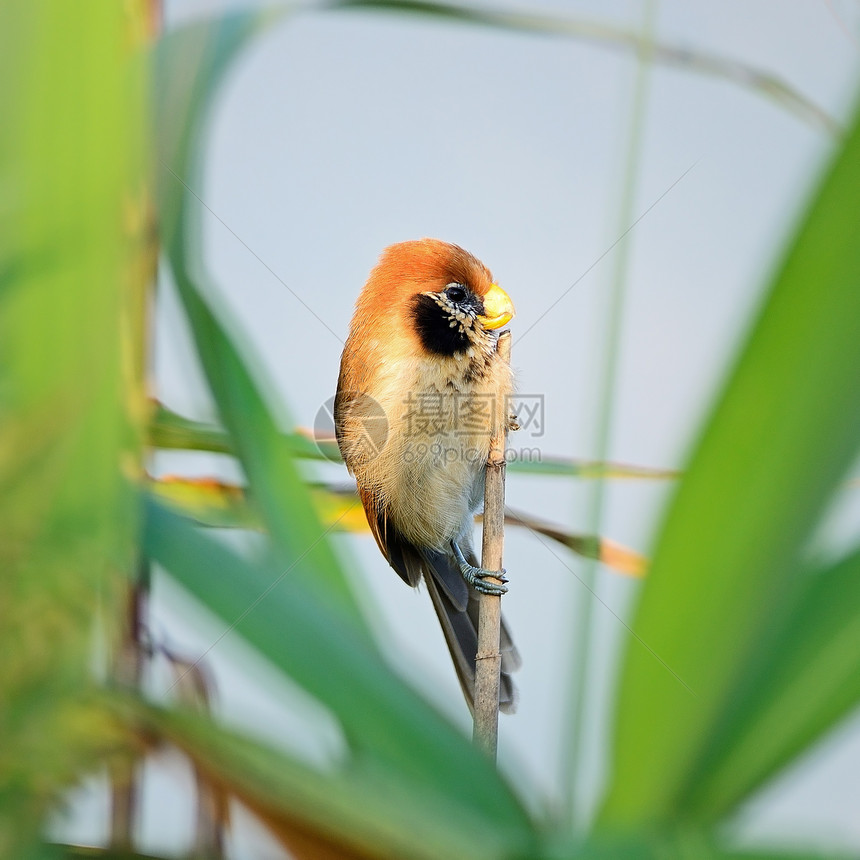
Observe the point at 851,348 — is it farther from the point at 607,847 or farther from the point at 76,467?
the point at 76,467

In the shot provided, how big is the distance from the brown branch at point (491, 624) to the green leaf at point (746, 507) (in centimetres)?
12

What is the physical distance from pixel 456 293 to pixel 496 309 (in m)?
0.06

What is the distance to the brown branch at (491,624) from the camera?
61 cm

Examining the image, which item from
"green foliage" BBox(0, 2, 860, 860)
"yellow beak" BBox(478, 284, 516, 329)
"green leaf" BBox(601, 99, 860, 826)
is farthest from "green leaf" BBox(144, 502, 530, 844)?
"yellow beak" BBox(478, 284, 516, 329)

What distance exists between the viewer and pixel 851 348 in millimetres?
422

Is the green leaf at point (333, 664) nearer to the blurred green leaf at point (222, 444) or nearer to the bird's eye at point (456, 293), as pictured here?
the blurred green leaf at point (222, 444)

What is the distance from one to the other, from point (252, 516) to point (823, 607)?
428 millimetres

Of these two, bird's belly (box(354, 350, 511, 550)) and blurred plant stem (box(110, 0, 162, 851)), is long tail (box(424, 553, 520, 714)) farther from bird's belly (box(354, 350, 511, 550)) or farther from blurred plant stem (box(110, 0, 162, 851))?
blurred plant stem (box(110, 0, 162, 851))

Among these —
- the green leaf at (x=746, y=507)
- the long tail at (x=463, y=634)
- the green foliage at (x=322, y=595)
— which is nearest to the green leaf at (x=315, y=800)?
the green foliage at (x=322, y=595)

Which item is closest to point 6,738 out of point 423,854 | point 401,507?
point 423,854

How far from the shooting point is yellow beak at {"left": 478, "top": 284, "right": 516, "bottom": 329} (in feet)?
3.45

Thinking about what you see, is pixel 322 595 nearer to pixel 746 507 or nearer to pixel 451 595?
pixel 746 507

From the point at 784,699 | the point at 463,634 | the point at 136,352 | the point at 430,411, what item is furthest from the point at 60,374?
the point at 463,634

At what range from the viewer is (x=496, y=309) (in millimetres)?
1071
